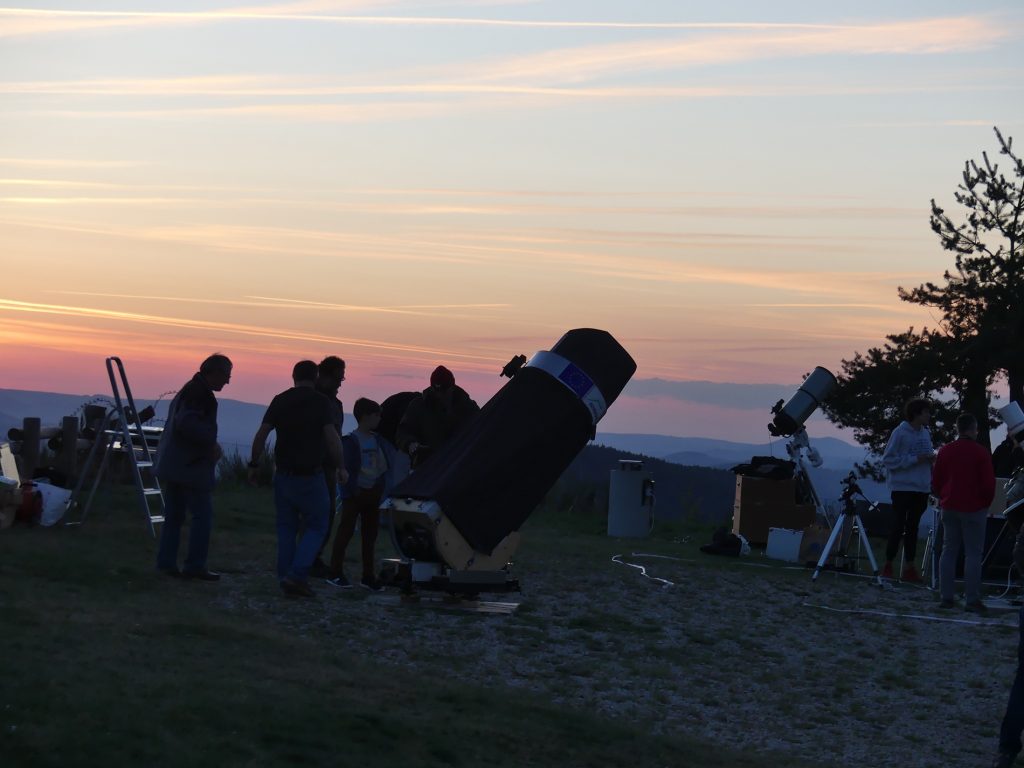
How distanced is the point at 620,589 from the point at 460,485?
3052mm

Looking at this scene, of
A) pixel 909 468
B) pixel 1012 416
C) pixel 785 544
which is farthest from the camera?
pixel 785 544

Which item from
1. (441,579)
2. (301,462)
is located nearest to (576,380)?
(441,579)

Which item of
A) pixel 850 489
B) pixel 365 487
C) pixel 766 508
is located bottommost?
pixel 766 508

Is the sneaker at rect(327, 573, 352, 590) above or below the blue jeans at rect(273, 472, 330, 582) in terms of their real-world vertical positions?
below

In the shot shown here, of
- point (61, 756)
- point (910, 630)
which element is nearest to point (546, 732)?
point (61, 756)

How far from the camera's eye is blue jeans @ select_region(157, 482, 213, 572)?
11336mm

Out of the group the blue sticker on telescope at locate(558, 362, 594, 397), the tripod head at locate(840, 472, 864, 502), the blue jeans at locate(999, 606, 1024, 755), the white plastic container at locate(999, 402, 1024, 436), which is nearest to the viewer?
the blue jeans at locate(999, 606, 1024, 755)

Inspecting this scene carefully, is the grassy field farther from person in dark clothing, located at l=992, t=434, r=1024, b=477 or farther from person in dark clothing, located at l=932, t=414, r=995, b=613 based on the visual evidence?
person in dark clothing, located at l=992, t=434, r=1024, b=477

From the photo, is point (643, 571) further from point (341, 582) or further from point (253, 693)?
point (253, 693)

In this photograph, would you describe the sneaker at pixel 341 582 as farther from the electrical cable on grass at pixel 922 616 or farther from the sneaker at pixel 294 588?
the electrical cable on grass at pixel 922 616

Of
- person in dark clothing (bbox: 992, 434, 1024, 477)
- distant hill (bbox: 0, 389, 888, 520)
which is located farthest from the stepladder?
person in dark clothing (bbox: 992, 434, 1024, 477)

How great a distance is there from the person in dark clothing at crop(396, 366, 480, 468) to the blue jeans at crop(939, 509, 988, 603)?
4.85m

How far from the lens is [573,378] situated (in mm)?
11234

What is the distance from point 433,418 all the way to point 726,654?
3.32 m
